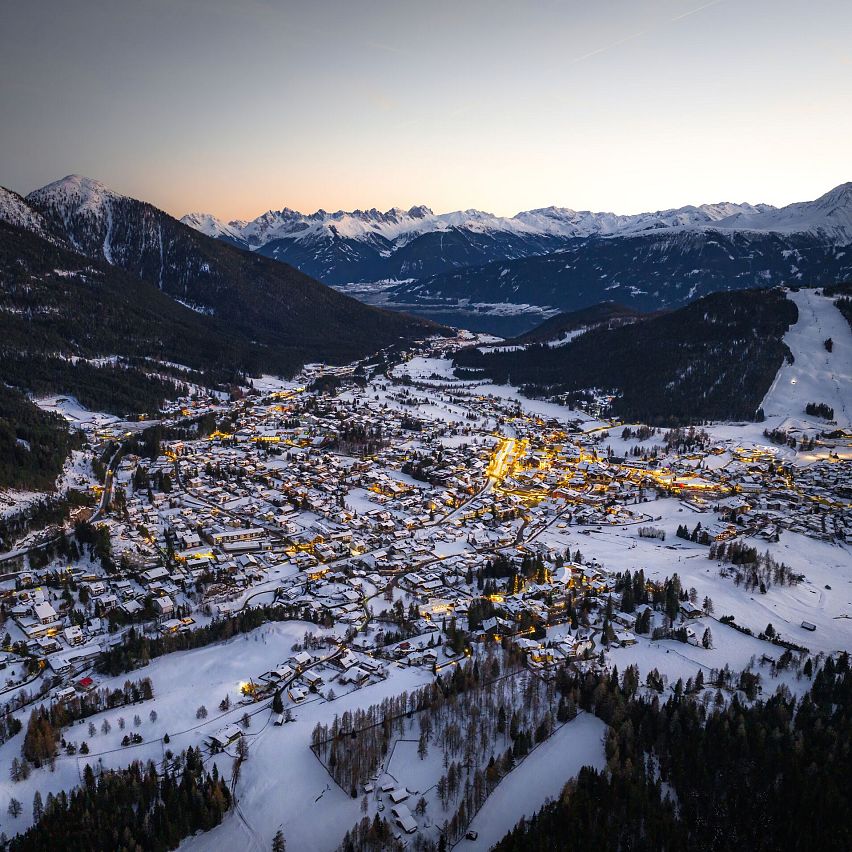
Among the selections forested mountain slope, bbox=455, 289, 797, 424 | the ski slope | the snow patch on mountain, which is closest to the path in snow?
forested mountain slope, bbox=455, 289, 797, 424

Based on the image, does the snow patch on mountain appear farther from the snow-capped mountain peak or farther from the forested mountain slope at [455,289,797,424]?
the forested mountain slope at [455,289,797,424]

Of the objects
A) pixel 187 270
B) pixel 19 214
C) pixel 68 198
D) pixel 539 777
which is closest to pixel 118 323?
pixel 19 214

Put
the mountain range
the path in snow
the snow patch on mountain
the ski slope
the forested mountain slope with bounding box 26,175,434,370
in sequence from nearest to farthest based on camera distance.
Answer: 1. the path in snow
2. the mountain range
3. the ski slope
4. the snow patch on mountain
5. the forested mountain slope with bounding box 26,175,434,370

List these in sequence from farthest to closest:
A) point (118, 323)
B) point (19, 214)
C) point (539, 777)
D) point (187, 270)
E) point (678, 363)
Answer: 1. point (187, 270)
2. point (19, 214)
3. point (118, 323)
4. point (678, 363)
5. point (539, 777)

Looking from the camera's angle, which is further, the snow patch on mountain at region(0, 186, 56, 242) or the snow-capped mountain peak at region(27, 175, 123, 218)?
the snow-capped mountain peak at region(27, 175, 123, 218)

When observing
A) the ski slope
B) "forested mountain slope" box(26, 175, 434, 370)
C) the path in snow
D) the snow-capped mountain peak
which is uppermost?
the snow-capped mountain peak

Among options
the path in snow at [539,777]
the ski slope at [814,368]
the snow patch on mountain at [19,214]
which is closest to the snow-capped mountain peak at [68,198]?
the snow patch on mountain at [19,214]

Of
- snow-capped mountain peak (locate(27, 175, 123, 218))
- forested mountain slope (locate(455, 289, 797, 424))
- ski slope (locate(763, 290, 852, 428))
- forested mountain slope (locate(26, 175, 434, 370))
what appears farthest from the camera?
snow-capped mountain peak (locate(27, 175, 123, 218))

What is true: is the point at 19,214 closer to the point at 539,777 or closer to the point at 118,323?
the point at 118,323
